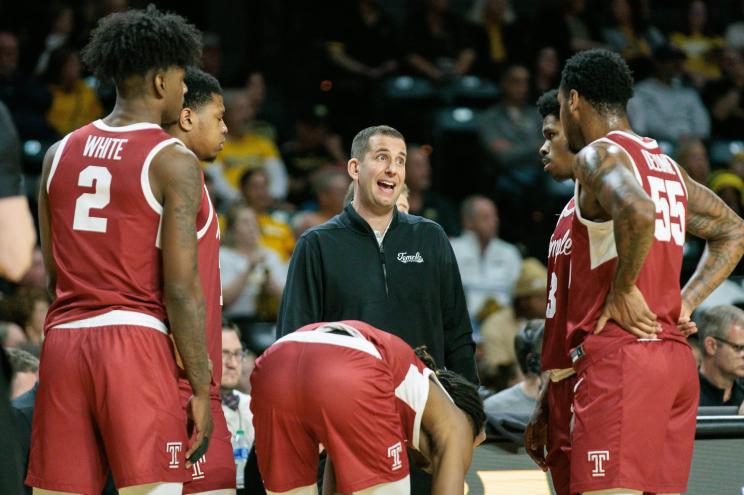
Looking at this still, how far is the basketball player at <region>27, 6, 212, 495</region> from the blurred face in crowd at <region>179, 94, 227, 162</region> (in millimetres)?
599

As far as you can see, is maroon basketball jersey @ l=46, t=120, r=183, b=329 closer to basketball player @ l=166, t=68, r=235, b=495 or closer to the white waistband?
basketball player @ l=166, t=68, r=235, b=495

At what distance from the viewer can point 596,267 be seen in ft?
14.3

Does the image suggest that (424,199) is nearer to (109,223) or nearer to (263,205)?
(263,205)

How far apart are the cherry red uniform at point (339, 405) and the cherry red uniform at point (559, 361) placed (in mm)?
568

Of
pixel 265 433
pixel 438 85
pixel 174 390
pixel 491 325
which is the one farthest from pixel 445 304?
pixel 438 85

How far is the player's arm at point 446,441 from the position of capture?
419 centimetres

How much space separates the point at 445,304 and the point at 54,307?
2.02 m

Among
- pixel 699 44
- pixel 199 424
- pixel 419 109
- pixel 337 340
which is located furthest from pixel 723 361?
pixel 699 44

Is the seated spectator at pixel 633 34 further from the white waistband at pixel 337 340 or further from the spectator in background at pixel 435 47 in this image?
the white waistband at pixel 337 340

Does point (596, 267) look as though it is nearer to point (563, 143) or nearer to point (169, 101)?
point (563, 143)

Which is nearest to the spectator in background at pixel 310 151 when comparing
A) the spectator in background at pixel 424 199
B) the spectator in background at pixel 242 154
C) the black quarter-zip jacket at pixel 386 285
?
the spectator in background at pixel 242 154

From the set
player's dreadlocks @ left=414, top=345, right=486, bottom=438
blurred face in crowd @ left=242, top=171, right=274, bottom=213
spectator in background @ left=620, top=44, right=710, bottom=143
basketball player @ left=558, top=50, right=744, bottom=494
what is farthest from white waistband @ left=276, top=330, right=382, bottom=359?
spectator in background @ left=620, top=44, right=710, bottom=143

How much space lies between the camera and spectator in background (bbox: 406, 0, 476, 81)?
456 inches

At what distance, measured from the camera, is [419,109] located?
11414mm
